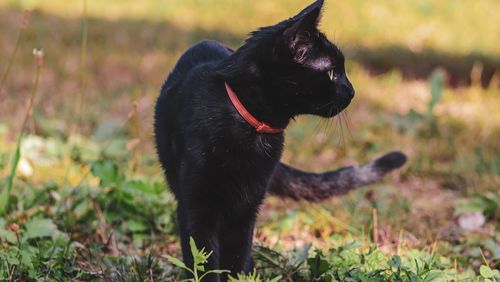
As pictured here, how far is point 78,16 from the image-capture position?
8266 millimetres

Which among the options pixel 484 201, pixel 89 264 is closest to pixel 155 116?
pixel 89 264

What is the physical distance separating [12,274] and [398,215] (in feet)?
6.26

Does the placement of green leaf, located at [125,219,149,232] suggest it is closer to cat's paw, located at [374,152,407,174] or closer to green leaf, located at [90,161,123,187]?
green leaf, located at [90,161,123,187]

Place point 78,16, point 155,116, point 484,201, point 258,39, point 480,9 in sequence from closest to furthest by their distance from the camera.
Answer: point 258,39
point 155,116
point 484,201
point 78,16
point 480,9

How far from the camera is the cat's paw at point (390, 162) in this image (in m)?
2.95

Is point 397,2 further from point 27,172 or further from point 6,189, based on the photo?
point 6,189

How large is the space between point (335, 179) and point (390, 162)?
0.83 feet

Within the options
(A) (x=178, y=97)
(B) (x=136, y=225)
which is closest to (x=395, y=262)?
(A) (x=178, y=97)

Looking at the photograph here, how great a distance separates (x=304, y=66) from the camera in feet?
6.91

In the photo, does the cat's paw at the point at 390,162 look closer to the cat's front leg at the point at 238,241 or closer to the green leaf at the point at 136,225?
the cat's front leg at the point at 238,241

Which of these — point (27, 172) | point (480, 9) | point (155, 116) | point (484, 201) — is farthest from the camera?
point (480, 9)

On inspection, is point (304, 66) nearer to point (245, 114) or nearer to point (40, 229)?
point (245, 114)

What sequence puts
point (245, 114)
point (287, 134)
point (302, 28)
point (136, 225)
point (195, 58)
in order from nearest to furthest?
point (302, 28) < point (245, 114) < point (195, 58) < point (136, 225) < point (287, 134)

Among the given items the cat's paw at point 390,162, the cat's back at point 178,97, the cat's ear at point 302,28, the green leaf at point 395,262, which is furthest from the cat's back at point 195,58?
the green leaf at point 395,262
